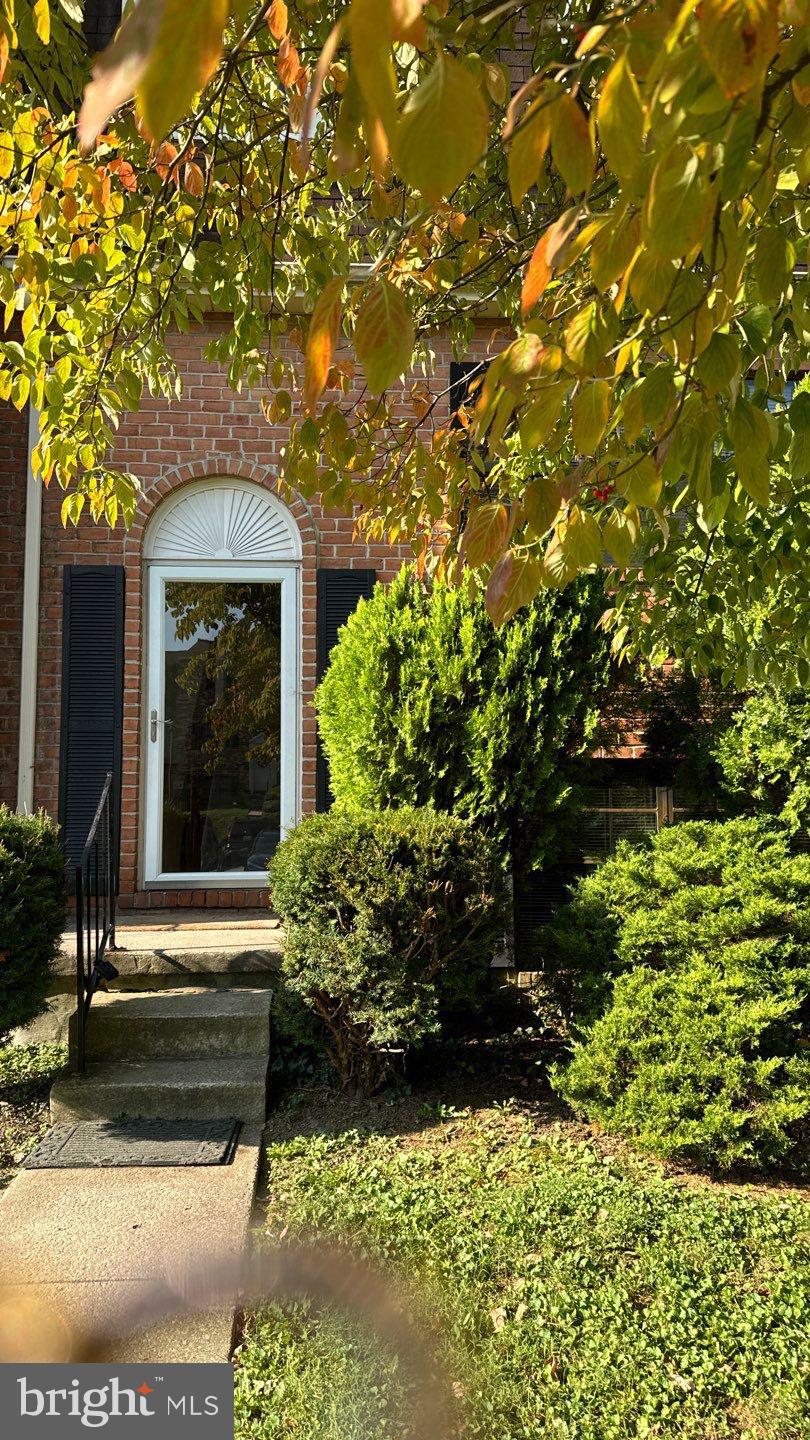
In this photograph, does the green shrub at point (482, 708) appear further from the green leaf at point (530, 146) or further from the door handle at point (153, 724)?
the green leaf at point (530, 146)

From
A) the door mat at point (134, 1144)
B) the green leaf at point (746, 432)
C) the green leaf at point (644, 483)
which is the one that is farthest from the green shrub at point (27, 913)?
the green leaf at point (746, 432)

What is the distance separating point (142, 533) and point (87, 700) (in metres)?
1.29

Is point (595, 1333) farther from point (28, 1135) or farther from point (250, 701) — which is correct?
point (250, 701)

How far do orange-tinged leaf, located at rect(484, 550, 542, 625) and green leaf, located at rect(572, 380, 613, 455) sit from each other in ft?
0.78

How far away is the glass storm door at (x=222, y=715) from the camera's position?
24.3 feet

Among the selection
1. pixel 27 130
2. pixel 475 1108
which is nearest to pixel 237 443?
pixel 27 130

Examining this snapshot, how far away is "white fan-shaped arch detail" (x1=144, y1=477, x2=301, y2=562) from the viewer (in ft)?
24.6

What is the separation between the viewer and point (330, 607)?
7387 millimetres

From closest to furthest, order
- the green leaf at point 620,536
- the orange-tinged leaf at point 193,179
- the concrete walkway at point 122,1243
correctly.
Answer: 1. the green leaf at point 620,536
2. the concrete walkway at point 122,1243
3. the orange-tinged leaf at point 193,179

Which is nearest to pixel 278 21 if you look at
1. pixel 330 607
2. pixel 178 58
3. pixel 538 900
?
pixel 178 58

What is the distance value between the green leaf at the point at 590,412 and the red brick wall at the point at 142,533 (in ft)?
19.0

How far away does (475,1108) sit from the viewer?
185 inches

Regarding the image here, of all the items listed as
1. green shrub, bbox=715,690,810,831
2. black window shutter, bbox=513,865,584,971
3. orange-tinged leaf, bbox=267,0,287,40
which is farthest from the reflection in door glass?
orange-tinged leaf, bbox=267,0,287,40

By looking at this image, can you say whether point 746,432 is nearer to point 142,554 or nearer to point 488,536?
point 488,536
